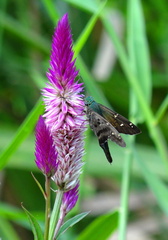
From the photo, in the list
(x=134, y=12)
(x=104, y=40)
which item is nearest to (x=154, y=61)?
(x=104, y=40)

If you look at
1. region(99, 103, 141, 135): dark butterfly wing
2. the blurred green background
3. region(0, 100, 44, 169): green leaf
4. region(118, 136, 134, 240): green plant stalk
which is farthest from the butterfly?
the blurred green background

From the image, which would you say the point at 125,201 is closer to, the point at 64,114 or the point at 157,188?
the point at 157,188

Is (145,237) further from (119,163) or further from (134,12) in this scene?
(134,12)

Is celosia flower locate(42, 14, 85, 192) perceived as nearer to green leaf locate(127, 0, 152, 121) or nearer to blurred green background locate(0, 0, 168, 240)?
green leaf locate(127, 0, 152, 121)

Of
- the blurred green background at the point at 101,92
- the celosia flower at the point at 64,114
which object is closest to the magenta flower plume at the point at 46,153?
the celosia flower at the point at 64,114

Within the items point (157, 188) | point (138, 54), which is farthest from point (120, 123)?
point (138, 54)

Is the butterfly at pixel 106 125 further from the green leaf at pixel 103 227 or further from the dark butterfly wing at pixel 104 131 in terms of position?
the green leaf at pixel 103 227

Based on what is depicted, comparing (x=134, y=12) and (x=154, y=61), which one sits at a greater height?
(x=154, y=61)

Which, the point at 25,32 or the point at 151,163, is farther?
the point at 25,32
